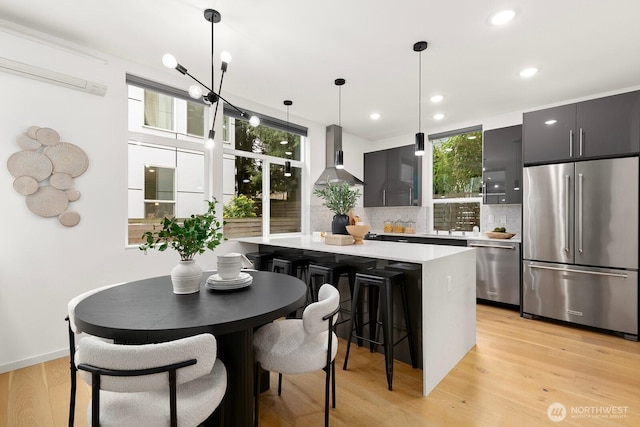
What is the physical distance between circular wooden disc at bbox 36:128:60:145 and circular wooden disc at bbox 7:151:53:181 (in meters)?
0.11

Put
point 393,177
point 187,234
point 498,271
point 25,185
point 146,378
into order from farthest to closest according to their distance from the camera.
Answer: point 393,177 → point 498,271 → point 25,185 → point 187,234 → point 146,378

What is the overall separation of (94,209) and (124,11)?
66.6 inches

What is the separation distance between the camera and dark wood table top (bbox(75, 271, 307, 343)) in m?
1.22

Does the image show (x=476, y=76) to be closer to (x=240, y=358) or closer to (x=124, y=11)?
(x=124, y=11)

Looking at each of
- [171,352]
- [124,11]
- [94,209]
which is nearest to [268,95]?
[124,11]

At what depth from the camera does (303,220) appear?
503 cm

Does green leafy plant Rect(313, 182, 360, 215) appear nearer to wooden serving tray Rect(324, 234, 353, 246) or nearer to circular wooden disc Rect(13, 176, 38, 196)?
wooden serving tray Rect(324, 234, 353, 246)

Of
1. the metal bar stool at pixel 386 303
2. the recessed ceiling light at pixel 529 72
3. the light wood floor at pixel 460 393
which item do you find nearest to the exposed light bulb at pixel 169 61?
the metal bar stool at pixel 386 303

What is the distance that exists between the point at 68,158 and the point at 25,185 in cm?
37

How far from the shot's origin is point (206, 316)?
135cm

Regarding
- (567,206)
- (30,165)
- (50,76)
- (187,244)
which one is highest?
(50,76)

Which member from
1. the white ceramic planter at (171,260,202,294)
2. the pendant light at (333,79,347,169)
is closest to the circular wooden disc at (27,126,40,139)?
the white ceramic planter at (171,260,202,294)

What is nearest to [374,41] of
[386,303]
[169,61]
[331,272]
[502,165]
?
[169,61]

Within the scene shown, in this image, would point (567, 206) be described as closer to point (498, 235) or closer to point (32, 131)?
point (498, 235)
